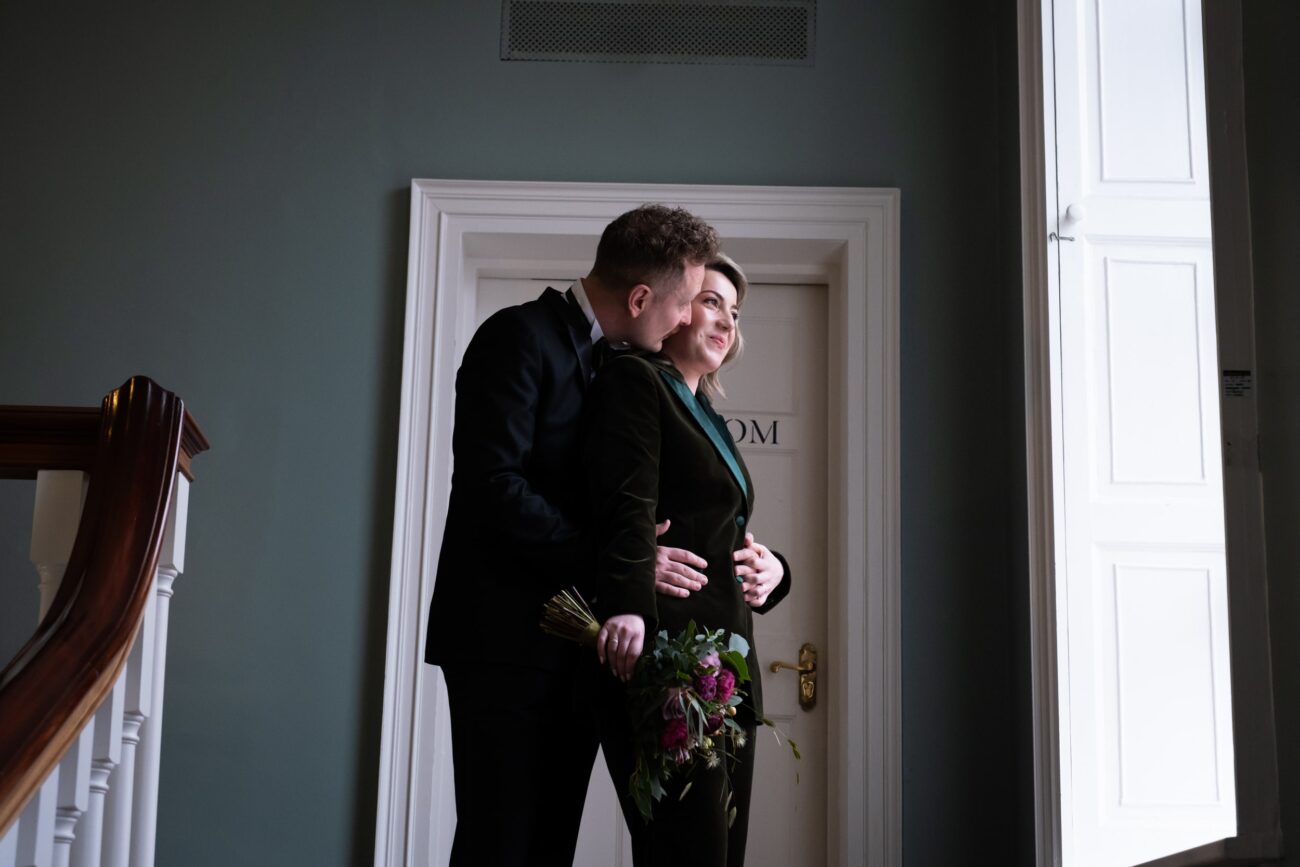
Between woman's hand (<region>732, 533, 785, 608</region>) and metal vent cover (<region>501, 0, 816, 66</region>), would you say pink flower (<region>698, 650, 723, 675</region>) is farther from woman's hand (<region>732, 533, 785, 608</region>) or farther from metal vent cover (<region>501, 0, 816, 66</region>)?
metal vent cover (<region>501, 0, 816, 66</region>)

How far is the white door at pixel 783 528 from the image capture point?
3.88 meters

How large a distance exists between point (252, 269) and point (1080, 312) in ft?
7.44

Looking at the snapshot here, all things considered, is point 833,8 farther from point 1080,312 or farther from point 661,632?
point 661,632

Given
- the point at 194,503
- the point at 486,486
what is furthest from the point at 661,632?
the point at 194,503

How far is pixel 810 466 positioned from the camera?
4.05 metres

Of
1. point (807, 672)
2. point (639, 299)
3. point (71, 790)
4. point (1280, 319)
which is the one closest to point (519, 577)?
point (639, 299)

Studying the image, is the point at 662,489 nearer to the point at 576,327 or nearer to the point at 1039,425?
the point at 576,327

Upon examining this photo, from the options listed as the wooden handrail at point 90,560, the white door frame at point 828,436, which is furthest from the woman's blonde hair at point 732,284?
the white door frame at point 828,436

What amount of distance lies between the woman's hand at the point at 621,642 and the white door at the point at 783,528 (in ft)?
6.66

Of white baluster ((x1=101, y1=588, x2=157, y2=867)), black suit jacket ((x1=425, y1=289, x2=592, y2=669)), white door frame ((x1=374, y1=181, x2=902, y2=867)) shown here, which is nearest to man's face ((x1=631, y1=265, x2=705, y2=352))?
black suit jacket ((x1=425, y1=289, x2=592, y2=669))

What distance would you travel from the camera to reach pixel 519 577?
6.73 feet

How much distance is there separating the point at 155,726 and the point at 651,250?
102 cm

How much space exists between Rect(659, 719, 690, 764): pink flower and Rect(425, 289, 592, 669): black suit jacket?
8.8 inches

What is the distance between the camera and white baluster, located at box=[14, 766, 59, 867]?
1.22 meters
